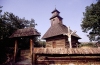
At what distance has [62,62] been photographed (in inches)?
473

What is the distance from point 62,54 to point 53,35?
Answer: 10.3 meters

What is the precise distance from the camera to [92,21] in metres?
24.9

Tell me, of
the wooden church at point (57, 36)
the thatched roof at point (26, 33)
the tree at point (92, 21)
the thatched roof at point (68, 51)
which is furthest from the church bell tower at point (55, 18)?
the thatched roof at point (68, 51)

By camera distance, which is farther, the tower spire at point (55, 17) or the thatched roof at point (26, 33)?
the tower spire at point (55, 17)

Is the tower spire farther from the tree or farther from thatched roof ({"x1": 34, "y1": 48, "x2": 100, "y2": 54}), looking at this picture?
thatched roof ({"x1": 34, "y1": 48, "x2": 100, "y2": 54})

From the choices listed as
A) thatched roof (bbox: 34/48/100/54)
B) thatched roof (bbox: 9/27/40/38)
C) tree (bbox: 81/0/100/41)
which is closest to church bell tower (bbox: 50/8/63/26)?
tree (bbox: 81/0/100/41)

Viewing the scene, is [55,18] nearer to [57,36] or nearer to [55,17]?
[55,17]

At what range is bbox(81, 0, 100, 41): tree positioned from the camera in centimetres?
2495

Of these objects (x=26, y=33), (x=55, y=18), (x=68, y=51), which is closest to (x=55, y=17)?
(x=55, y=18)

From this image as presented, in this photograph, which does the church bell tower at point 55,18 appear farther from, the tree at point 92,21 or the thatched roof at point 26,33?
the thatched roof at point 26,33

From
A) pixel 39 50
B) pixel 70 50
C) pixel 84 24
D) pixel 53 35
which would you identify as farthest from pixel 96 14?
pixel 39 50

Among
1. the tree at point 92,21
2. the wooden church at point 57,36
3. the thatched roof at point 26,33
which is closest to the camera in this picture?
the thatched roof at point 26,33

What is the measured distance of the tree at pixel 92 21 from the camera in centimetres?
2495

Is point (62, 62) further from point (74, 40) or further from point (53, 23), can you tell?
point (53, 23)
